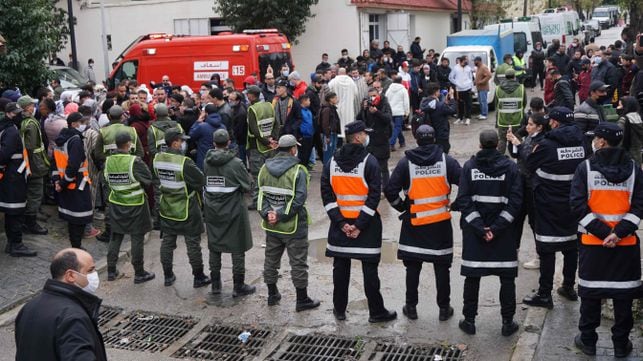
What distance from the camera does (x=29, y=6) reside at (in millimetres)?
13500

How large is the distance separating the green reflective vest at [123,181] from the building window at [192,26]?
20.4 metres

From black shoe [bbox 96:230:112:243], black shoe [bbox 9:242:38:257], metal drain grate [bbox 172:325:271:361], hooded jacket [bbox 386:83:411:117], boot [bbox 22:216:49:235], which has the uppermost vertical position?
hooded jacket [bbox 386:83:411:117]

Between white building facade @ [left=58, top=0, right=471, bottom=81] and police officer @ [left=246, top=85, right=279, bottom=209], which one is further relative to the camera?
white building facade @ [left=58, top=0, right=471, bottom=81]

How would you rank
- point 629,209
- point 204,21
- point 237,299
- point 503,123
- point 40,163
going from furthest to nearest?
point 204,21 < point 503,123 < point 40,163 < point 237,299 < point 629,209

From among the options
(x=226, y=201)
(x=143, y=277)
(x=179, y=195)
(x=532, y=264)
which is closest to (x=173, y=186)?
(x=179, y=195)

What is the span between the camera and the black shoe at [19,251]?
967 centimetres

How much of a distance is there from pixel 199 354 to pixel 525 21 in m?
25.7

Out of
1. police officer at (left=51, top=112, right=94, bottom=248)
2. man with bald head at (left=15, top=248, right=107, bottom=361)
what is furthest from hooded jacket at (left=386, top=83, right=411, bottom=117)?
man with bald head at (left=15, top=248, right=107, bottom=361)

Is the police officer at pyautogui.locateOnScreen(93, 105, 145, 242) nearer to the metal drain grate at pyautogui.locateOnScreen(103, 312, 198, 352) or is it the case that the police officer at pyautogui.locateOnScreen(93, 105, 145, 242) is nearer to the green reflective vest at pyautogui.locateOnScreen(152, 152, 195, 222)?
the green reflective vest at pyautogui.locateOnScreen(152, 152, 195, 222)

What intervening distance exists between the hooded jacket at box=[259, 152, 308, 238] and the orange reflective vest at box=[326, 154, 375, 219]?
0.43m

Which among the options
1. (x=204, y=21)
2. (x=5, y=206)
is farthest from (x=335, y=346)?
(x=204, y=21)

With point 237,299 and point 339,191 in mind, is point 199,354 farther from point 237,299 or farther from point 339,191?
point 339,191

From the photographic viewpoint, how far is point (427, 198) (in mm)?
7145

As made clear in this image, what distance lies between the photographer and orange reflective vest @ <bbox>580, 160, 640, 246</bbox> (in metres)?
6.21
